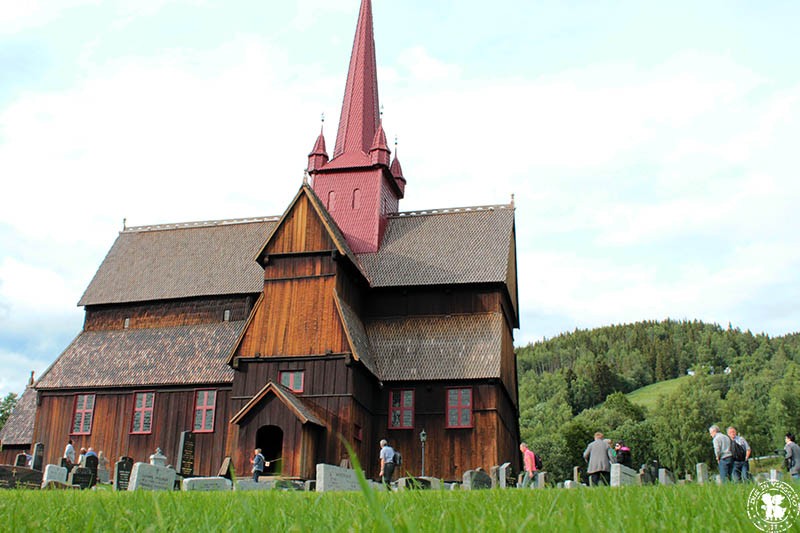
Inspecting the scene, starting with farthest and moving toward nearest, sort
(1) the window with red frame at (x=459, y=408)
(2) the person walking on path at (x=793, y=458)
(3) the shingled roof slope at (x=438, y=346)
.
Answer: (3) the shingled roof slope at (x=438, y=346) < (1) the window with red frame at (x=459, y=408) < (2) the person walking on path at (x=793, y=458)

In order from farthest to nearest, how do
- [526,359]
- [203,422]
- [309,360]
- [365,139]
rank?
[526,359]
[365,139]
[203,422]
[309,360]

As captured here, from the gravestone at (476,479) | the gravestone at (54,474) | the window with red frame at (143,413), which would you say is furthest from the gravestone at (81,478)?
the window with red frame at (143,413)

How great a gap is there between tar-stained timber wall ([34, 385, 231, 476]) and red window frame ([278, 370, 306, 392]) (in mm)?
3566

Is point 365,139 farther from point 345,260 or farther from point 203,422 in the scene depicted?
point 203,422

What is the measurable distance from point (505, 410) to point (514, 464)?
164 inches

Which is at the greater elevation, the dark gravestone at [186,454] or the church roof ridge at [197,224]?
the church roof ridge at [197,224]

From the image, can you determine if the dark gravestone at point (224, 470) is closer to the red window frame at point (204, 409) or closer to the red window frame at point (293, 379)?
the red window frame at point (204, 409)

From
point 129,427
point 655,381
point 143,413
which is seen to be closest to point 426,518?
point 143,413

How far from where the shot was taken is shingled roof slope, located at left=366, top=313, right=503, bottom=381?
32.3 m

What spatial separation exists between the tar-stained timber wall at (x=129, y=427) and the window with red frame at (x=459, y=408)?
31.0ft

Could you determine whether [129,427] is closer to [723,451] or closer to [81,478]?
[81,478]

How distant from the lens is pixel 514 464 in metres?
37.8

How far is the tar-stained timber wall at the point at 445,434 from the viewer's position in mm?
31188

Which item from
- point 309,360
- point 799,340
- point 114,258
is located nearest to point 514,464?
point 309,360
